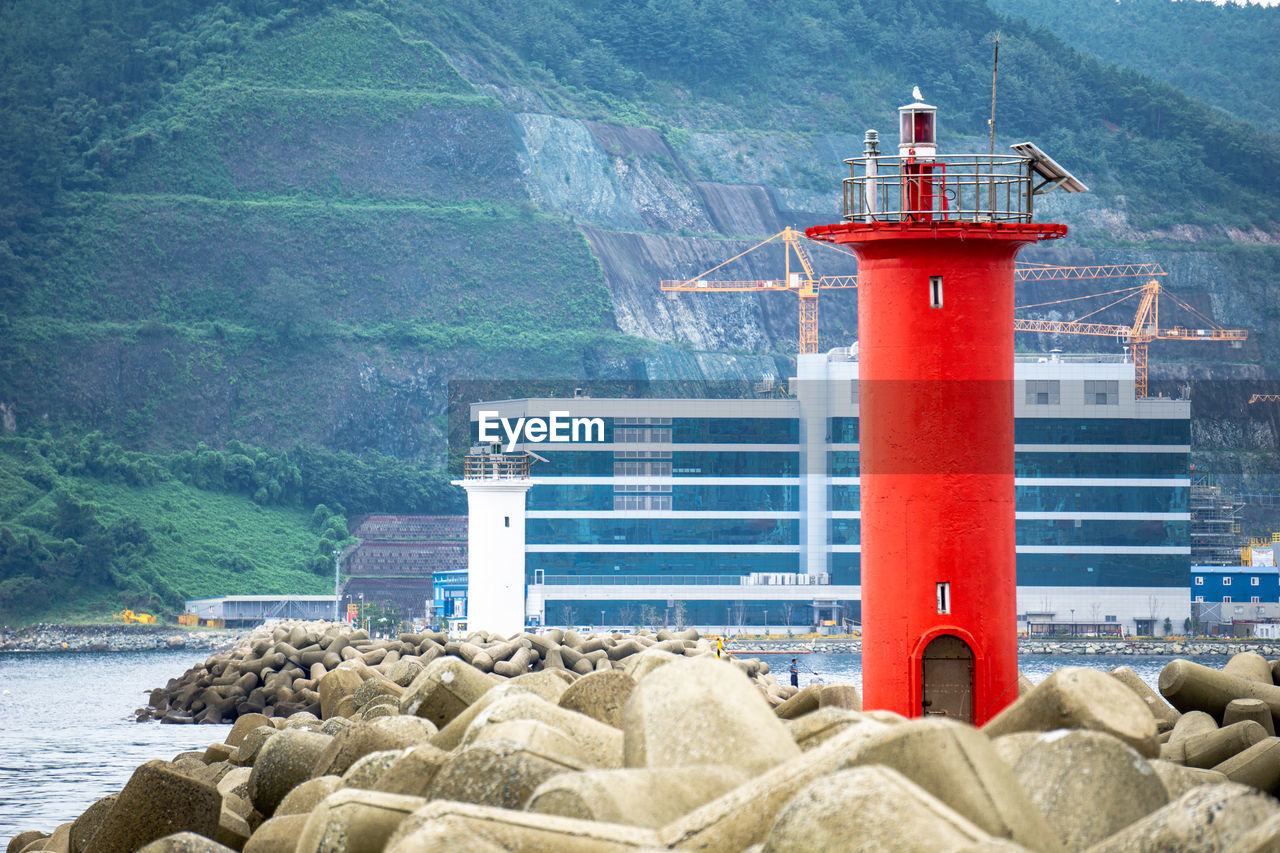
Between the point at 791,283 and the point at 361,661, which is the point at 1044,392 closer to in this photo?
the point at 791,283

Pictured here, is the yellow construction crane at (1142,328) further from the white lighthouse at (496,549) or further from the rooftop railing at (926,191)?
the rooftop railing at (926,191)

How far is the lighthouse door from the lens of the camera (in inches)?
554

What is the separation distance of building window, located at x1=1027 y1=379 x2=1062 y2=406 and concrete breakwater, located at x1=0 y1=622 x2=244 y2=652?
42.2 metres

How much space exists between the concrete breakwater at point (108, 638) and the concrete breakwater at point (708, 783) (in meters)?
91.5

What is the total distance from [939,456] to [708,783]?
6205 millimetres

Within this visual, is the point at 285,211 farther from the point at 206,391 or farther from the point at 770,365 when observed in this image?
the point at 770,365

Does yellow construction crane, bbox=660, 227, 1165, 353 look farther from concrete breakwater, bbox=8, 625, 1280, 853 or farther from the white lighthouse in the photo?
concrete breakwater, bbox=8, 625, 1280, 853

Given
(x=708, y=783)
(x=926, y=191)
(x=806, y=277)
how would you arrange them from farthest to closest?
(x=806, y=277) < (x=926, y=191) < (x=708, y=783)

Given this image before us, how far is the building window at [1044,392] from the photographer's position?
93812 mm

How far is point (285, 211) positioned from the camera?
155875 millimetres

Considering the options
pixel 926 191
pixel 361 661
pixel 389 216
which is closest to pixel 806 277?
pixel 389 216

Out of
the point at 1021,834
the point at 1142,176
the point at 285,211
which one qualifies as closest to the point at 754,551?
the point at 285,211

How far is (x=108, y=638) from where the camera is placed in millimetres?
106438

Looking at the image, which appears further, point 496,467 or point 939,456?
point 496,467
